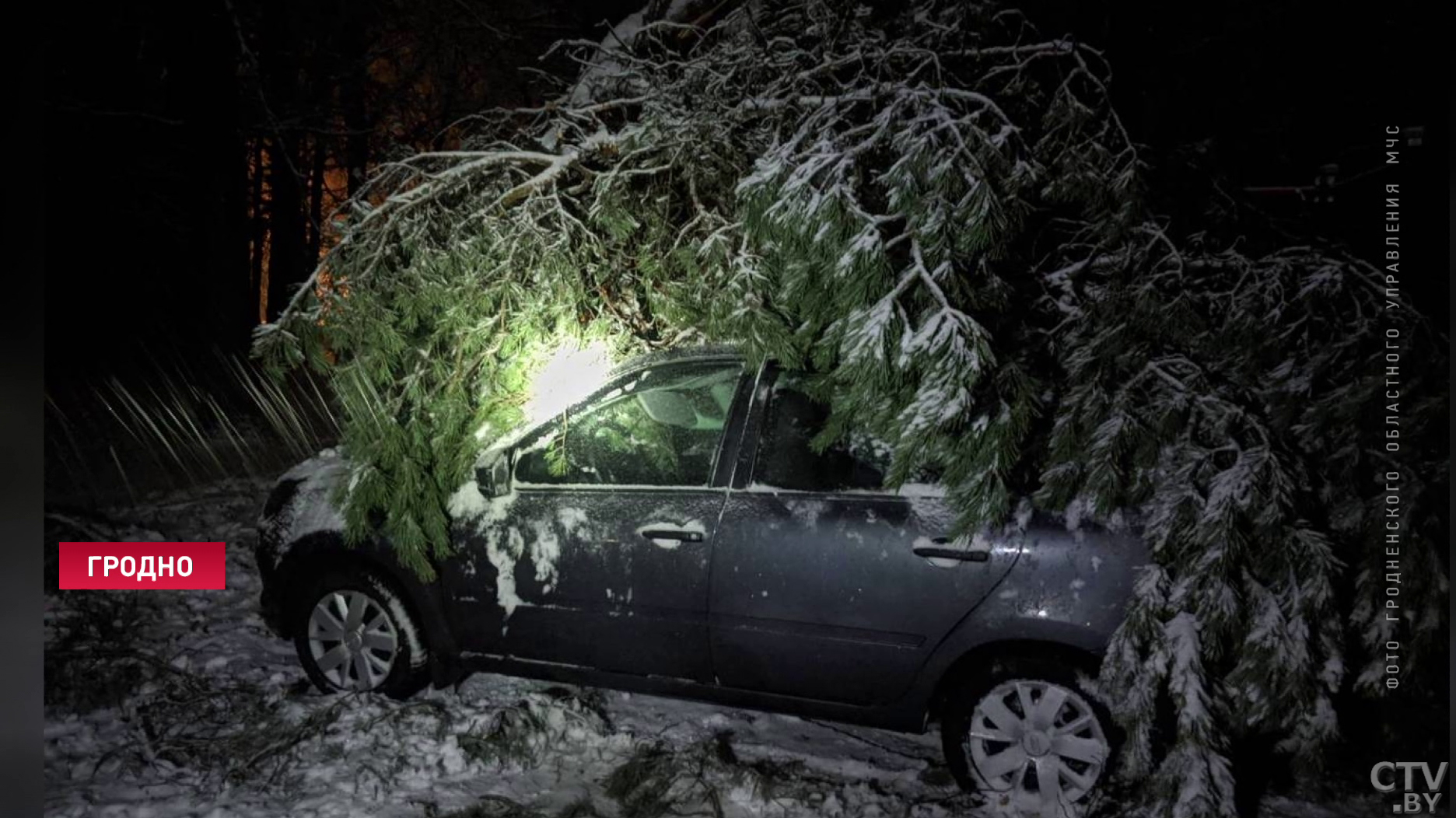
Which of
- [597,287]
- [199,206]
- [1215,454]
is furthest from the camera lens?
[199,206]

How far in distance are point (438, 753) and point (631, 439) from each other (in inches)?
→ 59.3

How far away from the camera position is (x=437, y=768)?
11.7 ft

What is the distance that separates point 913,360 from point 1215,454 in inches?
43.7

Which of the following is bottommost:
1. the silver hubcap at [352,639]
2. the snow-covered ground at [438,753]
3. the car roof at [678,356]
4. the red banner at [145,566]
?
the snow-covered ground at [438,753]

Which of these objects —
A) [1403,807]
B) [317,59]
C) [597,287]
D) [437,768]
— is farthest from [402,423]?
[317,59]

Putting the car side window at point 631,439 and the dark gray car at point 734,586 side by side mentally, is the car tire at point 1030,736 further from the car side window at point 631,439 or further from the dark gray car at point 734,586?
the car side window at point 631,439

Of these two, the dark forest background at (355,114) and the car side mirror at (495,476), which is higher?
the dark forest background at (355,114)

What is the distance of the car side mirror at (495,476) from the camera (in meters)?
3.71

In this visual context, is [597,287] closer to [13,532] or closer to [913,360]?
[913,360]

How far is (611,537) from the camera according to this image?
361 centimetres

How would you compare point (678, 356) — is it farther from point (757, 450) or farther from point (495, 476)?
point (495, 476)

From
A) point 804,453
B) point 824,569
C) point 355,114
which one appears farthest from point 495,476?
point 355,114

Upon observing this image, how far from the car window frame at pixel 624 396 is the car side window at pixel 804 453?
4.4 inches

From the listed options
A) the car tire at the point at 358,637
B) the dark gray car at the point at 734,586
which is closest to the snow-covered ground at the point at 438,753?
the car tire at the point at 358,637
